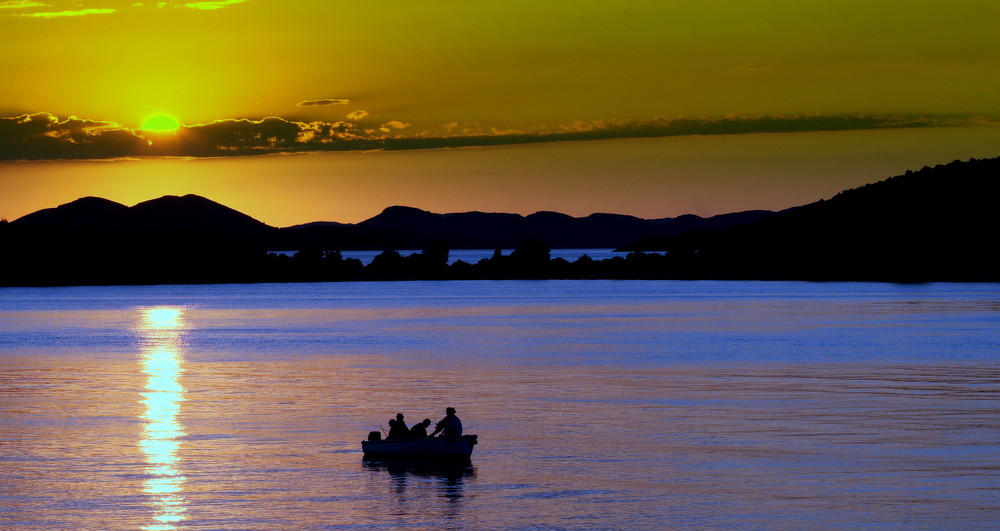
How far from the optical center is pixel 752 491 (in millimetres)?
32594

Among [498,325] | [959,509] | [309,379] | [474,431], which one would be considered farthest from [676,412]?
[498,325]

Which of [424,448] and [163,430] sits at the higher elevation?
[424,448]

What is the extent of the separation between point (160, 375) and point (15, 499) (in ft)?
122

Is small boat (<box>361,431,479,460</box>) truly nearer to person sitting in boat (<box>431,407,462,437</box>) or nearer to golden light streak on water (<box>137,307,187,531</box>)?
person sitting in boat (<box>431,407,462,437</box>)

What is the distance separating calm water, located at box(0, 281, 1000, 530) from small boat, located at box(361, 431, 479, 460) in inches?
21.3

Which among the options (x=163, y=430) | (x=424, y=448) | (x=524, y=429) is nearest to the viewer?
(x=424, y=448)

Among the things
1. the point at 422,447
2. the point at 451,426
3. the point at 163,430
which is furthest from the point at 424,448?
the point at 163,430

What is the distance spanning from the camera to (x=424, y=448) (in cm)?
3769

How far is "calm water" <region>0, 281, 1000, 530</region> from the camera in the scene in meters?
31.0

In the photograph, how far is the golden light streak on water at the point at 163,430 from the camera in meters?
31.7

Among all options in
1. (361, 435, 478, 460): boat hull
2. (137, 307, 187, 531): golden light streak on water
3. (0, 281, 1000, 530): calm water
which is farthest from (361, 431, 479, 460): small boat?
(137, 307, 187, 531): golden light streak on water

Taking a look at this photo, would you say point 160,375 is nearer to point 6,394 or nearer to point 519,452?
point 6,394

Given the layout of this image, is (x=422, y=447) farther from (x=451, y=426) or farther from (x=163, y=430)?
(x=163, y=430)

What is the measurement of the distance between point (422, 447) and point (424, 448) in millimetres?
76
